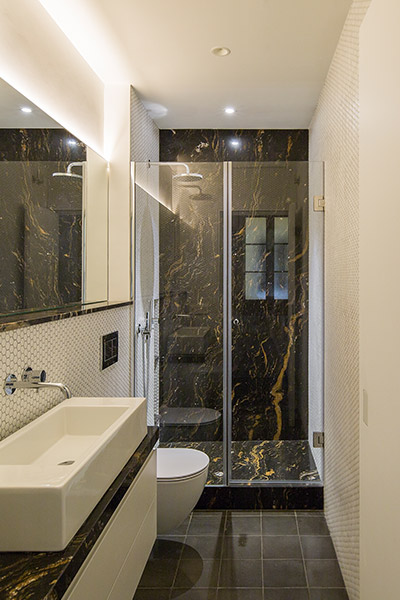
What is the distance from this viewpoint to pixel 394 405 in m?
1.02

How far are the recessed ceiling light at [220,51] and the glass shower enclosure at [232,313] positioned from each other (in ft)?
2.18

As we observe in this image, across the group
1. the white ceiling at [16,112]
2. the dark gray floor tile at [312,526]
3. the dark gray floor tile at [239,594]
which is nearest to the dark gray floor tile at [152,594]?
the dark gray floor tile at [239,594]

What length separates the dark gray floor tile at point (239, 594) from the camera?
6.98 feet

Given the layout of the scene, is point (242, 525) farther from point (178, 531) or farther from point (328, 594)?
point (328, 594)

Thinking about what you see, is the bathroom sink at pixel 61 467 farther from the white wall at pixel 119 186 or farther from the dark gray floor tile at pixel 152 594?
the white wall at pixel 119 186

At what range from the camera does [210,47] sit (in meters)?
2.52

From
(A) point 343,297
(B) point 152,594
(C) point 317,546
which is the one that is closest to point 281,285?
(A) point 343,297

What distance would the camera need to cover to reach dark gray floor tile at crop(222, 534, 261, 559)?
2.47m

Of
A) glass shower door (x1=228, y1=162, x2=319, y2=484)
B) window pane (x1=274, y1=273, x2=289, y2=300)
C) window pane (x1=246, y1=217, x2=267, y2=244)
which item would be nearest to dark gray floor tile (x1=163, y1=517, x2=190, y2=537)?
glass shower door (x1=228, y1=162, x2=319, y2=484)

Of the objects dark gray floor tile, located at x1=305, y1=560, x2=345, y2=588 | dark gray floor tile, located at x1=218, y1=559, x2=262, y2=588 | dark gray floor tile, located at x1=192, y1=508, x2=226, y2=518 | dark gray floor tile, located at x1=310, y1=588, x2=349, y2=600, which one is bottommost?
dark gray floor tile, located at x1=192, y1=508, x2=226, y2=518

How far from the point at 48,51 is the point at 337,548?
275 centimetres

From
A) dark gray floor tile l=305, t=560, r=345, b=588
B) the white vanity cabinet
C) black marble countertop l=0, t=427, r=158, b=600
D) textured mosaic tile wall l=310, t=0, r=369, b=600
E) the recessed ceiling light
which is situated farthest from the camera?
the recessed ceiling light

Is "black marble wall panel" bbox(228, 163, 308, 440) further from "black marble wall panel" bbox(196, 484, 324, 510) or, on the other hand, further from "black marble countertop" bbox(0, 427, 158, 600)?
"black marble countertop" bbox(0, 427, 158, 600)

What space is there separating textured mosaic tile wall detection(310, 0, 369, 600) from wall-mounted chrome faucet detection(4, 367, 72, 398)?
1.21 meters
